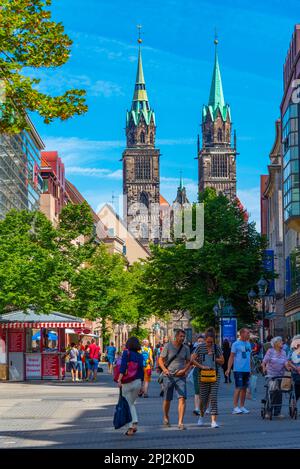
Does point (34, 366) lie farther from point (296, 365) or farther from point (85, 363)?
point (296, 365)

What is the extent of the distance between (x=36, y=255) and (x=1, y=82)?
33.9 meters

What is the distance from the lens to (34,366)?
4844cm

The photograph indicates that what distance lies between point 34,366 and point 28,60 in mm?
29228

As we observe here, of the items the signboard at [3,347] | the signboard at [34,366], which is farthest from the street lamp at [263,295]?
the signboard at [3,347]

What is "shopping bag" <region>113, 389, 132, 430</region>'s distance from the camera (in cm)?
1895

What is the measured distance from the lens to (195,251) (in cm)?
7381

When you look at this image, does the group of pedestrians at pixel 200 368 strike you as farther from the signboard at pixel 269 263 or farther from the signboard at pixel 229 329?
the signboard at pixel 269 263

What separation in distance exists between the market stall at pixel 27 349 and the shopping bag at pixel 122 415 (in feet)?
86.9

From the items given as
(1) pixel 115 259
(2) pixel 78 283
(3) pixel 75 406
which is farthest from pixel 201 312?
(3) pixel 75 406

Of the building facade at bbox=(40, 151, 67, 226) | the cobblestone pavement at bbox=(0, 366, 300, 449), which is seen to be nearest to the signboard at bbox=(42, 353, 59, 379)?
the cobblestone pavement at bbox=(0, 366, 300, 449)

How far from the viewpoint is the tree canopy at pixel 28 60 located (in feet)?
66.0

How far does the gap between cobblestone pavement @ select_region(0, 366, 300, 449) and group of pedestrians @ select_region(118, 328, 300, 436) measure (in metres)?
0.40

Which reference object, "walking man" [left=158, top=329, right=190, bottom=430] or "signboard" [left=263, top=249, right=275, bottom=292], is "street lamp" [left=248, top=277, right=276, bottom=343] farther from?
"walking man" [left=158, top=329, right=190, bottom=430]
